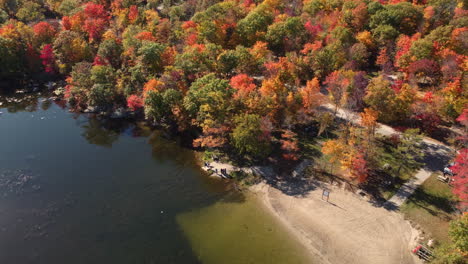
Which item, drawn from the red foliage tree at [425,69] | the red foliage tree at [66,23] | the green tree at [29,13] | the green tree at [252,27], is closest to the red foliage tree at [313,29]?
the green tree at [252,27]

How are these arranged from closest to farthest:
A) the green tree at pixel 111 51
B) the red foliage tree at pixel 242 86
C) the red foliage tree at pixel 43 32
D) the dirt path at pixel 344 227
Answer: the dirt path at pixel 344 227, the red foliage tree at pixel 242 86, the green tree at pixel 111 51, the red foliage tree at pixel 43 32

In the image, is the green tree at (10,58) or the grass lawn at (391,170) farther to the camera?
the green tree at (10,58)

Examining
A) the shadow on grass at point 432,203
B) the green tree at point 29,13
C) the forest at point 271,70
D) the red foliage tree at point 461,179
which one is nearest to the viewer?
the red foliage tree at point 461,179

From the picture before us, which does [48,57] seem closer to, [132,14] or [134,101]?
[132,14]

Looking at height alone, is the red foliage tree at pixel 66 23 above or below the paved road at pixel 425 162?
above

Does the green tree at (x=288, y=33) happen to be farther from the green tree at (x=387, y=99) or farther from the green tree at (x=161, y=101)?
the green tree at (x=161, y=101)

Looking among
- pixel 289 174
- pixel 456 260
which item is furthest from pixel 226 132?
pixel 456 260

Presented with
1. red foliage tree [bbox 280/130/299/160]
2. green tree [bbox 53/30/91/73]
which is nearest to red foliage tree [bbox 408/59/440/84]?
red foliage tree [bbox 280/130/299/160]
